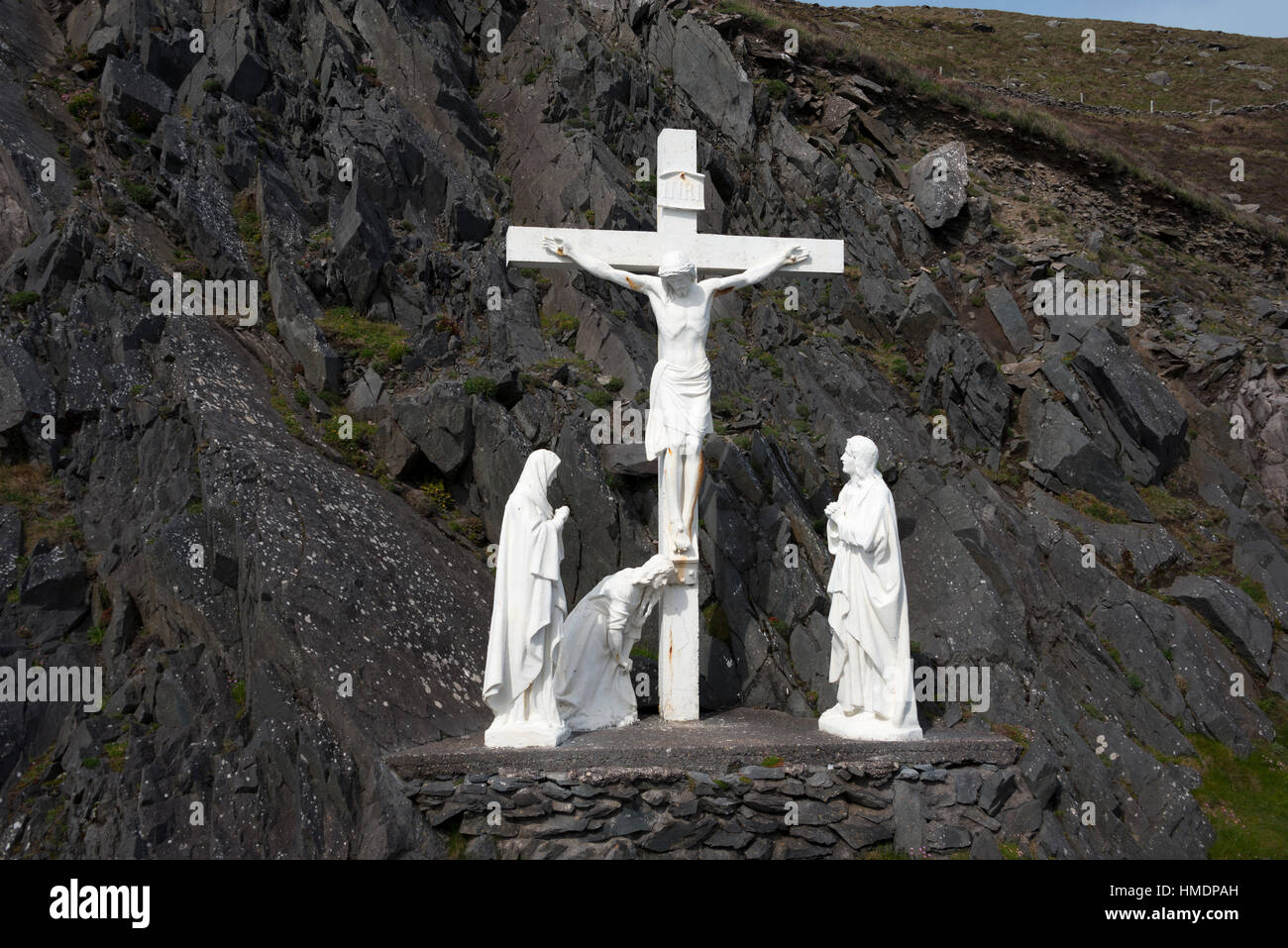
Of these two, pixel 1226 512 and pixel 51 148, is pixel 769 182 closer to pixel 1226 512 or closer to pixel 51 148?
pixel 1226 512

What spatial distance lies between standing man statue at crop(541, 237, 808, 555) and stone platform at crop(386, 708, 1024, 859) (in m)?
2.29

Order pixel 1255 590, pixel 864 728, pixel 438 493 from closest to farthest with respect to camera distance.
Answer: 1. pixel 864 728
2. pixel 438 493
3. pixel 1255 590

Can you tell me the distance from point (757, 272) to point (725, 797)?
16.6 ft

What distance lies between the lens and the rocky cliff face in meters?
9.31

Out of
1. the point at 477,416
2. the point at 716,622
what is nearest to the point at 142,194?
the point at 477,416

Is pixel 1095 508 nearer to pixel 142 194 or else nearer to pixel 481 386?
pixel 481 386

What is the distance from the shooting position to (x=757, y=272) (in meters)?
9.98

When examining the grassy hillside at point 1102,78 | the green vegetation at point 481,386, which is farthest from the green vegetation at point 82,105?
the grassy hillside at point 1102,78

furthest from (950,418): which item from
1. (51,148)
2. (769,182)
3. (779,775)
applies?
(51,148)

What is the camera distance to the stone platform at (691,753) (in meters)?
7.36

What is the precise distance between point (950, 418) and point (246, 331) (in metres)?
10.2

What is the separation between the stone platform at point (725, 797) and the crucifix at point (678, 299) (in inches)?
55.0

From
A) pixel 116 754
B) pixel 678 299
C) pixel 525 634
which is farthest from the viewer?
pixel 678 299

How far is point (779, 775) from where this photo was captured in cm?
753
